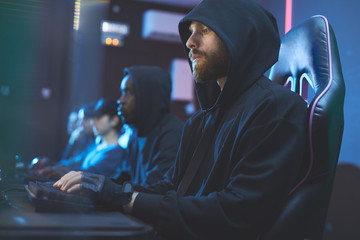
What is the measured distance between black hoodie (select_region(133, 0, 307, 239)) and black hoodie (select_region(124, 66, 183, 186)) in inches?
39.9

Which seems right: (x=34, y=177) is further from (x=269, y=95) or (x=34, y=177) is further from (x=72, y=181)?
(x=269, y=95)

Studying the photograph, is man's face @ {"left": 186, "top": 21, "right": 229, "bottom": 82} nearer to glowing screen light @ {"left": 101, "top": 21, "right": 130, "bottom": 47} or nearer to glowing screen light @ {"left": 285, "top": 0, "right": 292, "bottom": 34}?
glowing screen light @ {"left": 285, "top": 0, "right": 292, "bottom": 34}

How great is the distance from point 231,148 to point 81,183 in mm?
449

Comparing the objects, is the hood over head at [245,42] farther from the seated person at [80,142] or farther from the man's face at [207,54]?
the seated person at [80,142]

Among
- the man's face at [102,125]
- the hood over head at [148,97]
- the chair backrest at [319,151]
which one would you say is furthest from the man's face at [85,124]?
the chair backrest at [319,151]

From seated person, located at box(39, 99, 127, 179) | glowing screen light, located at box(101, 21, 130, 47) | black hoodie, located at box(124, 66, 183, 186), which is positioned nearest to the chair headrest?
black hoodie, located at box(124, 66, 183, 186)

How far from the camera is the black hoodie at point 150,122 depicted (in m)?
2.44

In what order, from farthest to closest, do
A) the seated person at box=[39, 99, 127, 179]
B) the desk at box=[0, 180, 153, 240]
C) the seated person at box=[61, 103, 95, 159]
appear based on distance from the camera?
the seated person at box=[61, 103, 95, 159], the seated person at box=[39, 99, 127, 179], the desk at box=[0, 180, 153, 240]

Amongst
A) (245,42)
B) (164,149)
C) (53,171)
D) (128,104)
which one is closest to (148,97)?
(128,104)

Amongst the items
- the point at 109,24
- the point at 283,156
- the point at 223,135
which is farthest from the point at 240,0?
the point at 109,24

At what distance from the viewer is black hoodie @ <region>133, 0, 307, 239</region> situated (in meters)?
0.94

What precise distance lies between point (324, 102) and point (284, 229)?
355 millimetres

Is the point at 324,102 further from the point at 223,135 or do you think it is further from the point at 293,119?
the point at 223,135

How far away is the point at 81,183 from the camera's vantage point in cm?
93
